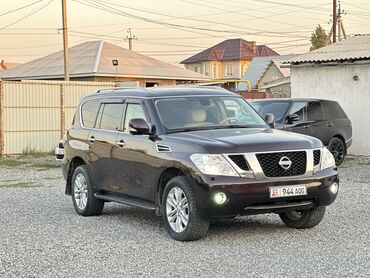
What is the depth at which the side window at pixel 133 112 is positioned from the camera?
32.0 ft

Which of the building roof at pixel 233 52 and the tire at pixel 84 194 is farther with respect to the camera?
the building roof at pixel 233 52

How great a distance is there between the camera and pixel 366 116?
20.4 meters

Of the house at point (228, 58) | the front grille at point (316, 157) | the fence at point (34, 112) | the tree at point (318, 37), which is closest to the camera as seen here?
the front grille at point (316, 157)

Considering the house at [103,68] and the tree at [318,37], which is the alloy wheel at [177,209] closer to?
the house at [103,68]

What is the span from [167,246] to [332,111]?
35.0 ft

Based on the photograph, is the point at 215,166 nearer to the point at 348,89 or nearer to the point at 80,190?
the point at 80,190

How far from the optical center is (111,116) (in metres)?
10.5

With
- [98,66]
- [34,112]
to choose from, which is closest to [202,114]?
[34,112]

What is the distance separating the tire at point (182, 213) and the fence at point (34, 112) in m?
16.0

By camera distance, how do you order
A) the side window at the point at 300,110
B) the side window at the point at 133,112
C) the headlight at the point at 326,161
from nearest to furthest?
the headlight at the point at 326,161 → the side window at the point at 133,112 → the side window at the point at 300,110

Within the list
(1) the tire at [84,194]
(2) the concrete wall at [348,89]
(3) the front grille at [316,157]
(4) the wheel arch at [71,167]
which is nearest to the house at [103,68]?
(2) the concrete wall at [348,89]

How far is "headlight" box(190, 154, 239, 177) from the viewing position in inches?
322

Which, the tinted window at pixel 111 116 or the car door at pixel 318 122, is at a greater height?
the tinted window at pixel 111 116

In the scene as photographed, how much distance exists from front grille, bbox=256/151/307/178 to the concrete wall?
1222 cm
